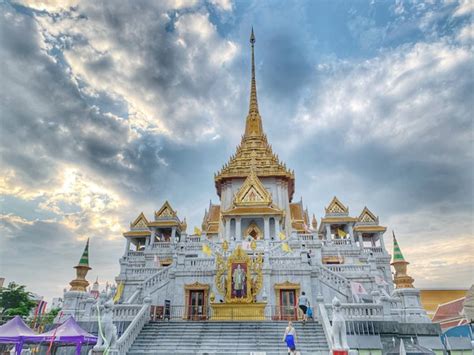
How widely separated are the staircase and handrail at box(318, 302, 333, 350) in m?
0.25

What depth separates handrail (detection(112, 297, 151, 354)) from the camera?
13.7 meters

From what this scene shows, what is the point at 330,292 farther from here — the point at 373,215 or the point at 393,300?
the point at 373,215

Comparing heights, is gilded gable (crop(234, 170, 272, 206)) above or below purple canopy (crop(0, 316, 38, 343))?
above

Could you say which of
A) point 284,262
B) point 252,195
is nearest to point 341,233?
point 252,195

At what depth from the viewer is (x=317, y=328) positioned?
15047 mm

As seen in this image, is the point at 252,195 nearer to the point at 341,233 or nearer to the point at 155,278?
the point at 341,233

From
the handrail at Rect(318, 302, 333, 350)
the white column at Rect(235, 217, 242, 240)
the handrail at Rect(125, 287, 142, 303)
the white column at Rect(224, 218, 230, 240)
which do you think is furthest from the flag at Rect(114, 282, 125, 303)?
the handrail at Rect(318, 302, 333, 350)

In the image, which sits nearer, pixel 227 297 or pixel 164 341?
pixel 164 341

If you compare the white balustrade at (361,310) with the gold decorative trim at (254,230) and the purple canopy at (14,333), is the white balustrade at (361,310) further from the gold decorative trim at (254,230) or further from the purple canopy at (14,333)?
the gold decorative trim at (254,230)

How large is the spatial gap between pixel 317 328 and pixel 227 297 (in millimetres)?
5127

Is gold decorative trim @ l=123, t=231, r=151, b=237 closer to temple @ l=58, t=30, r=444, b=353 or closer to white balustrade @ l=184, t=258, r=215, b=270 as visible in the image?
temple @ l=58, t=30, r=444, b=353

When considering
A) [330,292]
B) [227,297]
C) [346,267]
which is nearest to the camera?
[227,297]

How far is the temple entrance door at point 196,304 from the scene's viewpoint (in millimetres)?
19750

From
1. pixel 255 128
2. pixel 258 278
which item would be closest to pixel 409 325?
pixel 258 278
